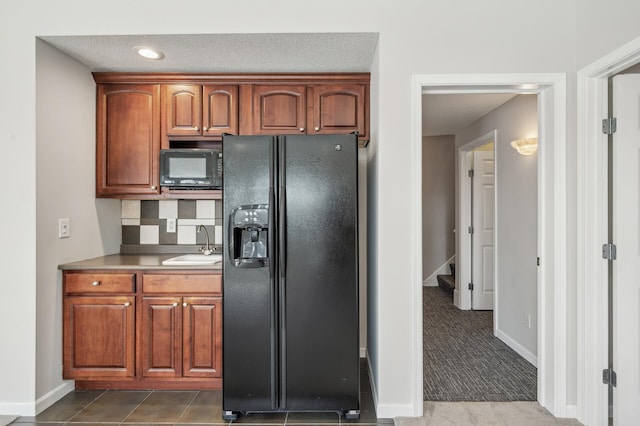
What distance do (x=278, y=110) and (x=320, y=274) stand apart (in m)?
1.39

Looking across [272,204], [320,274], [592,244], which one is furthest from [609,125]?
[272,204]

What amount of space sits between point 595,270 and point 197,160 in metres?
2.75

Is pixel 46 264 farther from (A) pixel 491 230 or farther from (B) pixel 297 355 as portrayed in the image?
(A) pixel 491 230

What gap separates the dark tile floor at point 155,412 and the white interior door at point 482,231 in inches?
112

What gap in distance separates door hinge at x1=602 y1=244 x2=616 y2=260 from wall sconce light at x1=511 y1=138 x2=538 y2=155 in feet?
4.23

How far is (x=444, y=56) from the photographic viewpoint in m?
2.32

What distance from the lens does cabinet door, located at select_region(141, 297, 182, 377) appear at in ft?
8.43

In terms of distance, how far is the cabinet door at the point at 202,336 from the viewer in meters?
2.56

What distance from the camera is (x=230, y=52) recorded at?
8.43 feet

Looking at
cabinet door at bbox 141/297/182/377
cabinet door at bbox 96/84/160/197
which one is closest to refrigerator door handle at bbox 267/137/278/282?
cabinet door at bbox 141/297/182/377

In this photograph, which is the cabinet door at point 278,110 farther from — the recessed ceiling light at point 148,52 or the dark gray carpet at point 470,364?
the dark gray carpet at point 470,364

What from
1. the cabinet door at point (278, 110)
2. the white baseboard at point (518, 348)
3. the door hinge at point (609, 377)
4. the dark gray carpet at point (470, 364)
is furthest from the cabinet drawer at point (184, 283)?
the white baseboard at point (518, 348)

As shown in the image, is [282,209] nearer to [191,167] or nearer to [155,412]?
[191,167]

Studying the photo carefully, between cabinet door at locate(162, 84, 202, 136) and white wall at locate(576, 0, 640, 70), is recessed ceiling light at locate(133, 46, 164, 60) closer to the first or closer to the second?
cabinet door at locate(162, 84, 202, 136)
